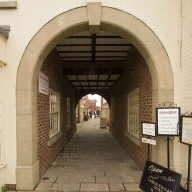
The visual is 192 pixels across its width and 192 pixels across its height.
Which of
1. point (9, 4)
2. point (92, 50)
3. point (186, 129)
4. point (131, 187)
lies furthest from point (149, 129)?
point (9, 4)

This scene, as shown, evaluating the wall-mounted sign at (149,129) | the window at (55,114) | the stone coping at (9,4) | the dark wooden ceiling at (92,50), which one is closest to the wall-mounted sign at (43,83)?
the window at (55,114)

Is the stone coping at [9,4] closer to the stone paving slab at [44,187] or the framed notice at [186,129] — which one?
the stone paving slab at [44,187]

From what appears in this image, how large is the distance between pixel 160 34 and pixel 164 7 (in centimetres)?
66

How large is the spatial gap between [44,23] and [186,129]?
3.79 meters

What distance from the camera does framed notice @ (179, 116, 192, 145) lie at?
2729 millimetres

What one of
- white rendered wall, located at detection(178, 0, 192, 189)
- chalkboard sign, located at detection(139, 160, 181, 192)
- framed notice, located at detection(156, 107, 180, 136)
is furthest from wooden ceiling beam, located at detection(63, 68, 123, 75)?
chalkboard sign, located at detection(139, 160, 181, 192)

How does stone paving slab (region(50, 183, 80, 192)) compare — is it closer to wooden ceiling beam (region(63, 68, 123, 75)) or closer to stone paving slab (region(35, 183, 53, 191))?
stone paving slab (region(35, 183, 53, 191))

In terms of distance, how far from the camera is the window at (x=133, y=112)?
5.29 m

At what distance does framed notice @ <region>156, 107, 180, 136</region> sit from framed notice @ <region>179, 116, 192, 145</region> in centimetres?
11

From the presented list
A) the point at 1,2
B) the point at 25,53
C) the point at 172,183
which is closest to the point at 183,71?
the point at 172,183

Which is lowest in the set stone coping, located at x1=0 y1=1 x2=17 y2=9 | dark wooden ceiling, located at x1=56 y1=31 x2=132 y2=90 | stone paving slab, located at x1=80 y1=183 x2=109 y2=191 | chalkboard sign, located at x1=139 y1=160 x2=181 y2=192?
stone paving slab, located at x1=80 y1=183 x2=109 y2=191

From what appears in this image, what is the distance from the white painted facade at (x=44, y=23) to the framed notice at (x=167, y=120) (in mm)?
495

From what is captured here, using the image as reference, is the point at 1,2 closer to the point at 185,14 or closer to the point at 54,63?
the point at 54,63

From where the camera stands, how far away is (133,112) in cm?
573
